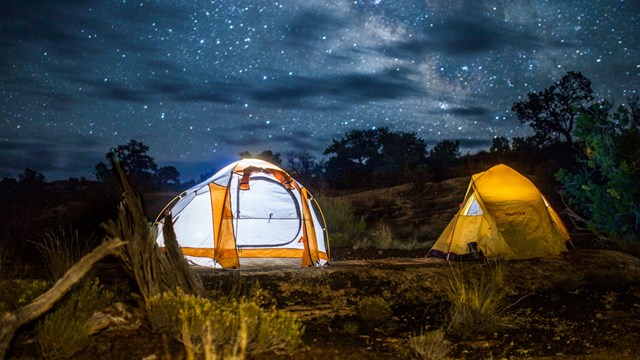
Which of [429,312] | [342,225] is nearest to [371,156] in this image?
[342,225]

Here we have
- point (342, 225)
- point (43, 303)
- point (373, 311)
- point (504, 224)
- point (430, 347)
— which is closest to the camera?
point (43, 303)

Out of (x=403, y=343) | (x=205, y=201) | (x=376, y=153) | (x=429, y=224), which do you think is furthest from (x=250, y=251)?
(x=376, y=153)

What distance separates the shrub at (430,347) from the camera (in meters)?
5.54

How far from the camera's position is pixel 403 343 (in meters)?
6.29

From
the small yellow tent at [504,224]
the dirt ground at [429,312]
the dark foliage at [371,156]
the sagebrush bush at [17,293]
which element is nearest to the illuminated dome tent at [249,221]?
the dirt ground at [429,312]

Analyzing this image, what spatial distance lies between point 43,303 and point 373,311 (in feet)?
13.8

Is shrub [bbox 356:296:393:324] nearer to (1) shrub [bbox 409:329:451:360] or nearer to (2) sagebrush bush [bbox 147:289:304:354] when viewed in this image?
(1) shrub [bbox 409:329:451:360]

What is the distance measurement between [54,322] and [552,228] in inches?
407

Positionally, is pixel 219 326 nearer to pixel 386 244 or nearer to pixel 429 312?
pixel 429 312

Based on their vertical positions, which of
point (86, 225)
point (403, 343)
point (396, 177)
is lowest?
point (403, 343)

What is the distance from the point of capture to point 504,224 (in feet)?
38.7

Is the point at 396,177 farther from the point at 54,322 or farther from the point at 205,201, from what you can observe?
the point at 54,322

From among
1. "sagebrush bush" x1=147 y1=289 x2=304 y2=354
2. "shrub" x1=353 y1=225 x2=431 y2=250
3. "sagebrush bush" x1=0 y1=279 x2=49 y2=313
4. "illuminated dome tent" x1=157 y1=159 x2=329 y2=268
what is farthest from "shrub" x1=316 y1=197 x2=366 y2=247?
"sagebrush bush" x1=147 y1=289 x2=304 y2=354

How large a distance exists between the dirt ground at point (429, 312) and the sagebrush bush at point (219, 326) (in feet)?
0.41
